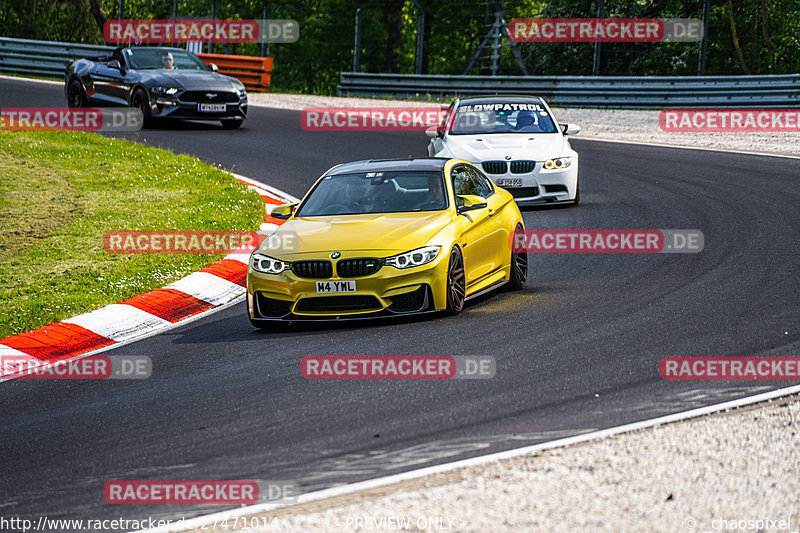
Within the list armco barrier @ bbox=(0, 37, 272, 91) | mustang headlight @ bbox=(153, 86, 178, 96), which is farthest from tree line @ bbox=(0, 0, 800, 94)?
mustang headlight @ bbox=(153, 86, 178, 96)

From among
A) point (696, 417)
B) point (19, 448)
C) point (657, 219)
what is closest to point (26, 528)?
point (19, 448)

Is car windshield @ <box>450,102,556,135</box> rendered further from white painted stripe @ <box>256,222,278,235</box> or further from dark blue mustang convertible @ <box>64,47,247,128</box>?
dark blue mustang convertible @ <box>64,47,247,128</box>

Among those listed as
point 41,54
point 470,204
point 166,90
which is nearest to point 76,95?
point 166,90

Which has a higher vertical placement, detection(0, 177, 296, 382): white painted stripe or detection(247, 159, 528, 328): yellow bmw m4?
detection(247, 159, 528, 328): yellow bmw m4

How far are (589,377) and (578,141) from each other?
16.3 meters

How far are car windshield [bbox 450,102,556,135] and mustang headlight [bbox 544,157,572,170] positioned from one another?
3.36ft

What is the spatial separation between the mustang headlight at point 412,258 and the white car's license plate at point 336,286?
34 centimetres

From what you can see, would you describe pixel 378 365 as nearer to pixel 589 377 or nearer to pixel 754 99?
pixel 589 377

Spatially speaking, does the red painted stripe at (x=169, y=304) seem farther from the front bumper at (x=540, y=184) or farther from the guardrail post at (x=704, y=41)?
→ the guardrail post at (x=704, y=41)

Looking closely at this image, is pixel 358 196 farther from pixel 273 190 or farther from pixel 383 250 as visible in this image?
pixel 273 190

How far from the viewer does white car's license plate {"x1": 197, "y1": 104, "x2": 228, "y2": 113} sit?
22391 mm

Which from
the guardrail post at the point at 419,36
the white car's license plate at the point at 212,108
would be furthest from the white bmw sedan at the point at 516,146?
the guardrail post at the point at 419,36

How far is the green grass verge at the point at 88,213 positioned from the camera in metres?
10.8

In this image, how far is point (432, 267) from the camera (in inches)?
358
